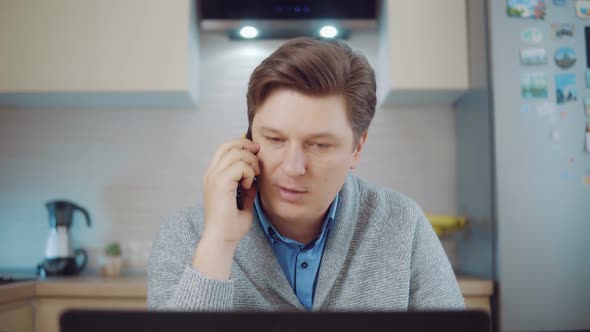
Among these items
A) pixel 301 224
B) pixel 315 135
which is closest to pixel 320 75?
pixel 315 135

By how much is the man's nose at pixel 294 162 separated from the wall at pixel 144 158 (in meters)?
1.43

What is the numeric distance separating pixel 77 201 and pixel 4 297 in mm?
690

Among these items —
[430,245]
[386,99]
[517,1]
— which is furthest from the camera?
[386,99]

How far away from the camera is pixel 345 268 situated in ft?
3.74

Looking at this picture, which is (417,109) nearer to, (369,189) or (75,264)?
(369,189)

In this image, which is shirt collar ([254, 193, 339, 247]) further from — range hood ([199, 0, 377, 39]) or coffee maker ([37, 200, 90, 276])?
coffee maker ([37, 200, 90, 276])

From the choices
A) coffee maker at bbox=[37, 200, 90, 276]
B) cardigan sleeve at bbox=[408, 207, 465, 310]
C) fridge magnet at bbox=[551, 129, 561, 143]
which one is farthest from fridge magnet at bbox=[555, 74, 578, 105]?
coffee maker at bbox=[37, 200, 90, 276]

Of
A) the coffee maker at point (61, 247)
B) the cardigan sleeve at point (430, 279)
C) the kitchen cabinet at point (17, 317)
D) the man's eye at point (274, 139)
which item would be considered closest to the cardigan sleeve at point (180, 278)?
the man's eye at point (274, 139)

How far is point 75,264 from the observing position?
220 cm

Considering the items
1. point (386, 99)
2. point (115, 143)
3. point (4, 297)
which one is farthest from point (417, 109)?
point (4, 297)

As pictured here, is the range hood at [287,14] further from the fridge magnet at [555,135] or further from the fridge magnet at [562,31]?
the fridge magnet at [555,135]

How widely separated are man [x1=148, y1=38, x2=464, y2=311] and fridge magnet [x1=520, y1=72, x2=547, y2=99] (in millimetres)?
953

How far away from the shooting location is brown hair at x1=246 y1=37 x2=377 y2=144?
1005 millimetres

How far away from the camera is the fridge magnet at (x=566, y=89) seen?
74.7 inches
